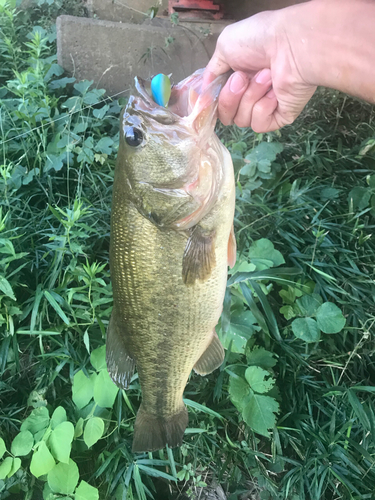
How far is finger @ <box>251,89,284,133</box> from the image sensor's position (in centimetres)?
158

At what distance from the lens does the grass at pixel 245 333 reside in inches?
80.5

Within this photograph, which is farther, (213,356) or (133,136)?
(213,356)

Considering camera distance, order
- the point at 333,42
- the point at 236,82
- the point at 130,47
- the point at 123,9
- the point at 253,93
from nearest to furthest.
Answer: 1. the point at 333,42
2. the point at 236,82
3. the point at 253,93
4. the point at 130,47
5. the point at 123,9

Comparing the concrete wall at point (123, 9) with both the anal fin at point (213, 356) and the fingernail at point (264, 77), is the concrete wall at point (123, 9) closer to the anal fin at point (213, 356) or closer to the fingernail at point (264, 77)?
the fingernail at point (264, 77)

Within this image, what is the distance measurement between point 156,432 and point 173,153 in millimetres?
1430

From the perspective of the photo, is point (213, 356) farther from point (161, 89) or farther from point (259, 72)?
point (259, 72)

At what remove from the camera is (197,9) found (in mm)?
3514

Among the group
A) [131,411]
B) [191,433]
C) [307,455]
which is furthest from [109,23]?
[307,455]

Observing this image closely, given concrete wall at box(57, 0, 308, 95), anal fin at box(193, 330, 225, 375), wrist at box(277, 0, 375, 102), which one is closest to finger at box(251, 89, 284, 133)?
wrist at box(277, 0, 375, 102)

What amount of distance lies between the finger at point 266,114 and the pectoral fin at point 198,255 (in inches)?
27.7

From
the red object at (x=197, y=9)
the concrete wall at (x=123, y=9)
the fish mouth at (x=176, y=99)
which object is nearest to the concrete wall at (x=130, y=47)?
the red object at (x=197, y=9)

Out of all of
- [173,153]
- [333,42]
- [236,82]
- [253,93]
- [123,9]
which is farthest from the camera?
[123,9]

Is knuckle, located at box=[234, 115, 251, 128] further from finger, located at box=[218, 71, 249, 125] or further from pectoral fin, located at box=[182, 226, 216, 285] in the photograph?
pectoral fin, located at box=[182, 226, 216, 285]

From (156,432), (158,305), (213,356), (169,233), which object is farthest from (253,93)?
(156,432)
